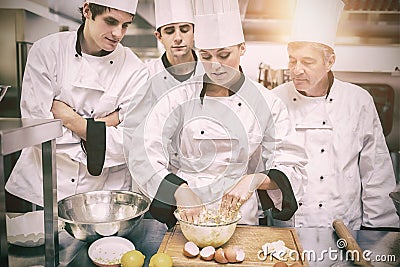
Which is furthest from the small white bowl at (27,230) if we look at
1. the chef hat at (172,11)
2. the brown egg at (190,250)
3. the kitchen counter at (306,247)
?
the chef hat at (172,11)

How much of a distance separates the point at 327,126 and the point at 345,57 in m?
0.26

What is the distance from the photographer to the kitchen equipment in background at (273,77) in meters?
1.65

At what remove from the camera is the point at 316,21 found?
1.61 metres

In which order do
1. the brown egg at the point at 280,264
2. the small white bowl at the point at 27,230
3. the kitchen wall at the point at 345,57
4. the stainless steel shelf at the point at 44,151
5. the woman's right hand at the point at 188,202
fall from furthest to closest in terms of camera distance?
the kitchen wall at the point at 345,57 → the woman's right hand at the point at 188,202 → the small white bowl at the point at 27,230 → the brown egg at the point at 280,264 → the stainless steel shelf at the point at 44,151

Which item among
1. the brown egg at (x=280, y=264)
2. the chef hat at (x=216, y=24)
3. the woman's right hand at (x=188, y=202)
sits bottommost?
the brown egg at (x=280, y=264)

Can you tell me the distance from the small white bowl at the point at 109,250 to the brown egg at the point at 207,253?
0.77 feet

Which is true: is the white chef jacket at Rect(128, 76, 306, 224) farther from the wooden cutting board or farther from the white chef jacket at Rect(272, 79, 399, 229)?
the wooden cutting board

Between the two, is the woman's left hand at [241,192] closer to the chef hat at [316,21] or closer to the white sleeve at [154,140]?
the white sleeve at [154,140]

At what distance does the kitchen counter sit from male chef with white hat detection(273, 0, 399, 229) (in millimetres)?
132

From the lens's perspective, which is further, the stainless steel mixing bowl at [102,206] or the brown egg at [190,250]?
the stainless steel mixing bowl at [102,206]

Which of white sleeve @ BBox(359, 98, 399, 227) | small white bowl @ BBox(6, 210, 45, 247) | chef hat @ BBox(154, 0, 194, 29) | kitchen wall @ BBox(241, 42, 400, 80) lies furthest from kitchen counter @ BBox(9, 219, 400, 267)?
chef hat @ BBox(154, 0, 194, 29)

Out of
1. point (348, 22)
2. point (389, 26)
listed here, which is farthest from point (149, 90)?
point (389, 26)

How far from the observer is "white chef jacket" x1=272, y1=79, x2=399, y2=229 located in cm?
166

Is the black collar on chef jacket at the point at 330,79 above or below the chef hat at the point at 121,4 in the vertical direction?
below
